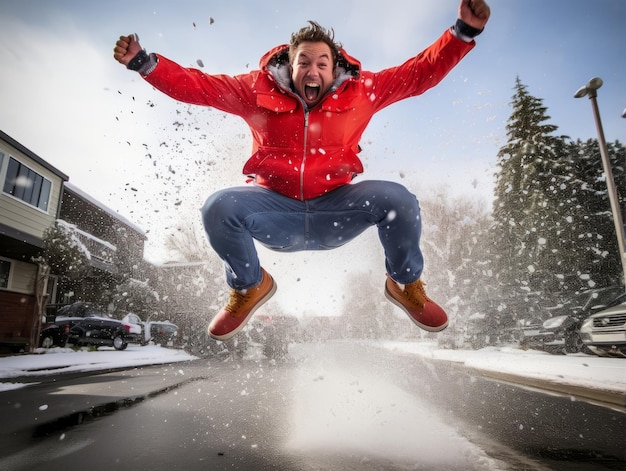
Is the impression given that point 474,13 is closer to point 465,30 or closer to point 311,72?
point 465,30

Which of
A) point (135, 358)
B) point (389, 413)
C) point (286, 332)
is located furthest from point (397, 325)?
point (389, 413)

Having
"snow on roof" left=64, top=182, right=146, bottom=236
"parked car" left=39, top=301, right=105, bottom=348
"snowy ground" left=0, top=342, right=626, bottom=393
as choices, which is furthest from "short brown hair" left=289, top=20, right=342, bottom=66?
"snow on roof" left=64, top=182, right=146, bottom=236

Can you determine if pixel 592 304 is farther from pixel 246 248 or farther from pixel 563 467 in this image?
pixel 246 248

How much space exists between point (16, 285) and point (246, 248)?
16861 mm

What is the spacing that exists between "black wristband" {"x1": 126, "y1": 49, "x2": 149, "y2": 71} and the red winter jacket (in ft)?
0.29

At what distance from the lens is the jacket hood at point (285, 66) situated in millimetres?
2807

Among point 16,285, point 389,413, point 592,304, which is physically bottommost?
point 389,413

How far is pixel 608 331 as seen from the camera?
9.32 metres

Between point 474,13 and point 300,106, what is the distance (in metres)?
1.25

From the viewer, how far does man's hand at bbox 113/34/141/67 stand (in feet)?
9.14

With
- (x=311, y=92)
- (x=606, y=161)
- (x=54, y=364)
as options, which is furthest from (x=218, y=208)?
(x=606, y=161)

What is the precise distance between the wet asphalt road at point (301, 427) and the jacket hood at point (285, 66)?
3101 millimetres

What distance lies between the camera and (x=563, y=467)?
139 inches

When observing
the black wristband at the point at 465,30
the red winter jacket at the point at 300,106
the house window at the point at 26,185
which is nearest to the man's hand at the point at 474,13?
the black wristband at the point at 465,30
